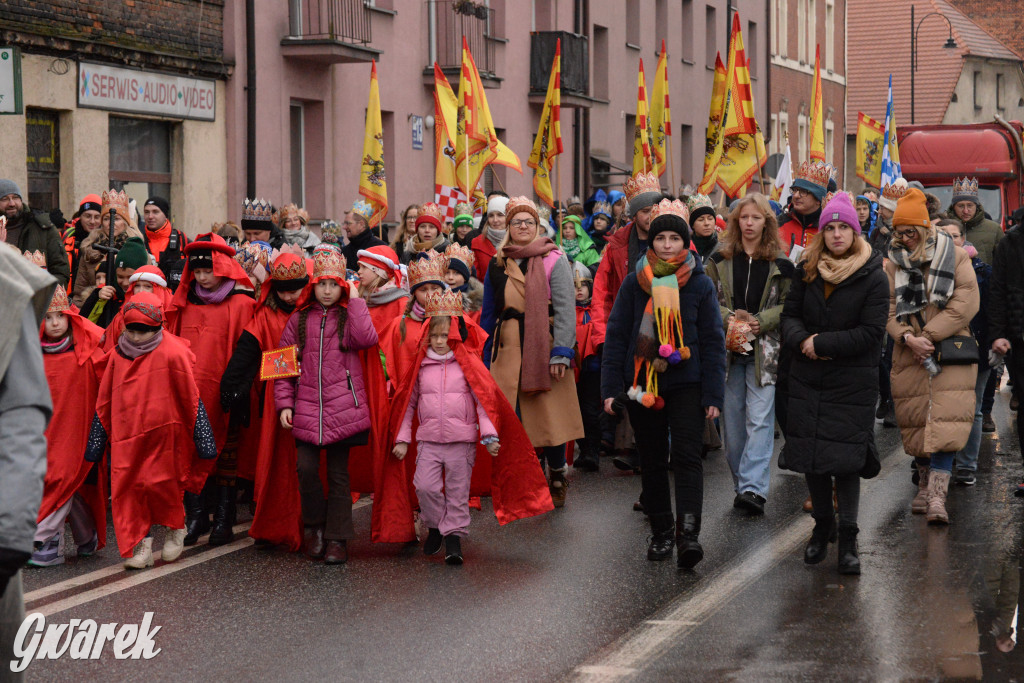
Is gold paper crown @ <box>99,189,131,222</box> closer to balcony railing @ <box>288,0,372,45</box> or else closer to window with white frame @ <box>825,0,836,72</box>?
balcony railing @ <box>288,0,372,45</box>

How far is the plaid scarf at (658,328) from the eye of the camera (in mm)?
7938

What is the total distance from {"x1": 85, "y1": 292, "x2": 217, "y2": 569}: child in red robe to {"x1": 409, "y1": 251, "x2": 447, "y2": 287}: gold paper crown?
1508mm

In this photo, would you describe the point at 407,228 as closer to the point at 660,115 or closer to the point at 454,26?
the point at 660,115

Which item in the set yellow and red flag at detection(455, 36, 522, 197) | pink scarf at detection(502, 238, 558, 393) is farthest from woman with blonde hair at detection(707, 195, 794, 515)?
yellow and red flag at detection(455, 36, 522, 197)

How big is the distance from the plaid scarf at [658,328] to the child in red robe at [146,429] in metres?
2.34

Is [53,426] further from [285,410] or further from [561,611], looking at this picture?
[561,611]

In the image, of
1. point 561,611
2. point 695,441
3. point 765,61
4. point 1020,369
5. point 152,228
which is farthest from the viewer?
point 765,61

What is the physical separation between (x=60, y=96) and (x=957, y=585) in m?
13.1

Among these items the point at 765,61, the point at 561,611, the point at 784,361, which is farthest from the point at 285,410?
the point at 765,61

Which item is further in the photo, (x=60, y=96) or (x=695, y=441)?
(x=60, y=96)

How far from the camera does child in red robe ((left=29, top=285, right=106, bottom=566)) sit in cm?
813

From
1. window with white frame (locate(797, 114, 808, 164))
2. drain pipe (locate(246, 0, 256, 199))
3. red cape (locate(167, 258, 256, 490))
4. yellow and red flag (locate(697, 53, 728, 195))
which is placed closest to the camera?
red cape (locate(167, 258, 256, 490))

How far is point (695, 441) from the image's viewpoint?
26.3 ft

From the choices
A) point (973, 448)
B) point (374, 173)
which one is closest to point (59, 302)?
point (973, 448)
